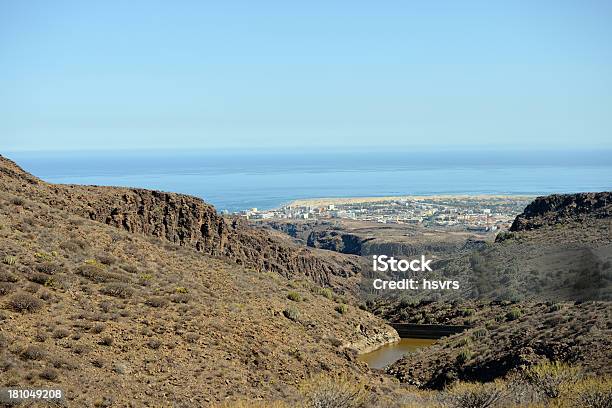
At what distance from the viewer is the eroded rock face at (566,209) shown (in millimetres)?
58844

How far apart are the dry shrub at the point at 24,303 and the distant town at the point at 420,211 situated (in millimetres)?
100560

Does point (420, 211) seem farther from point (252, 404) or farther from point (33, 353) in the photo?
point (33, 353)

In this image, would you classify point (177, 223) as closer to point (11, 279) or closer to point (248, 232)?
point (248, 232)

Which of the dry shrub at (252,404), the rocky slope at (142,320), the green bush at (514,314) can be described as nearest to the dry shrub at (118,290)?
the rocky slope at (142,320)

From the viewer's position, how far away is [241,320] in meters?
26.8

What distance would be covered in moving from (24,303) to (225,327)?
6141mm

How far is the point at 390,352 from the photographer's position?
119 feet

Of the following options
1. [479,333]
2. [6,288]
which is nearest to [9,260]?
[6,288]

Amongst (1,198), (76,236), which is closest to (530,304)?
(76,236)

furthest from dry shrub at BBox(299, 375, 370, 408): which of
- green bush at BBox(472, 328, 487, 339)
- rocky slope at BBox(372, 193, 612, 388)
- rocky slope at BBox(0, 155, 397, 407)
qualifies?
green bush at BBox(472, 328, 487, 339)

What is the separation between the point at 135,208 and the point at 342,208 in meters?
131

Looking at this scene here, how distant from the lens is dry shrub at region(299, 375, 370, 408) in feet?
62.0

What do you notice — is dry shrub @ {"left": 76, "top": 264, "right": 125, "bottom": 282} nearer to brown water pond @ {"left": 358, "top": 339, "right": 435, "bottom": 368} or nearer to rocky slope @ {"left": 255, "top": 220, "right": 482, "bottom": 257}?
brown water pond @ {"left": 358, "top": 339, "right": 435, "bottom": 368}

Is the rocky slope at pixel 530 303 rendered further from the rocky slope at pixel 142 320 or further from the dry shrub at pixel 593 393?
the rocky slope at pixel 142 320
